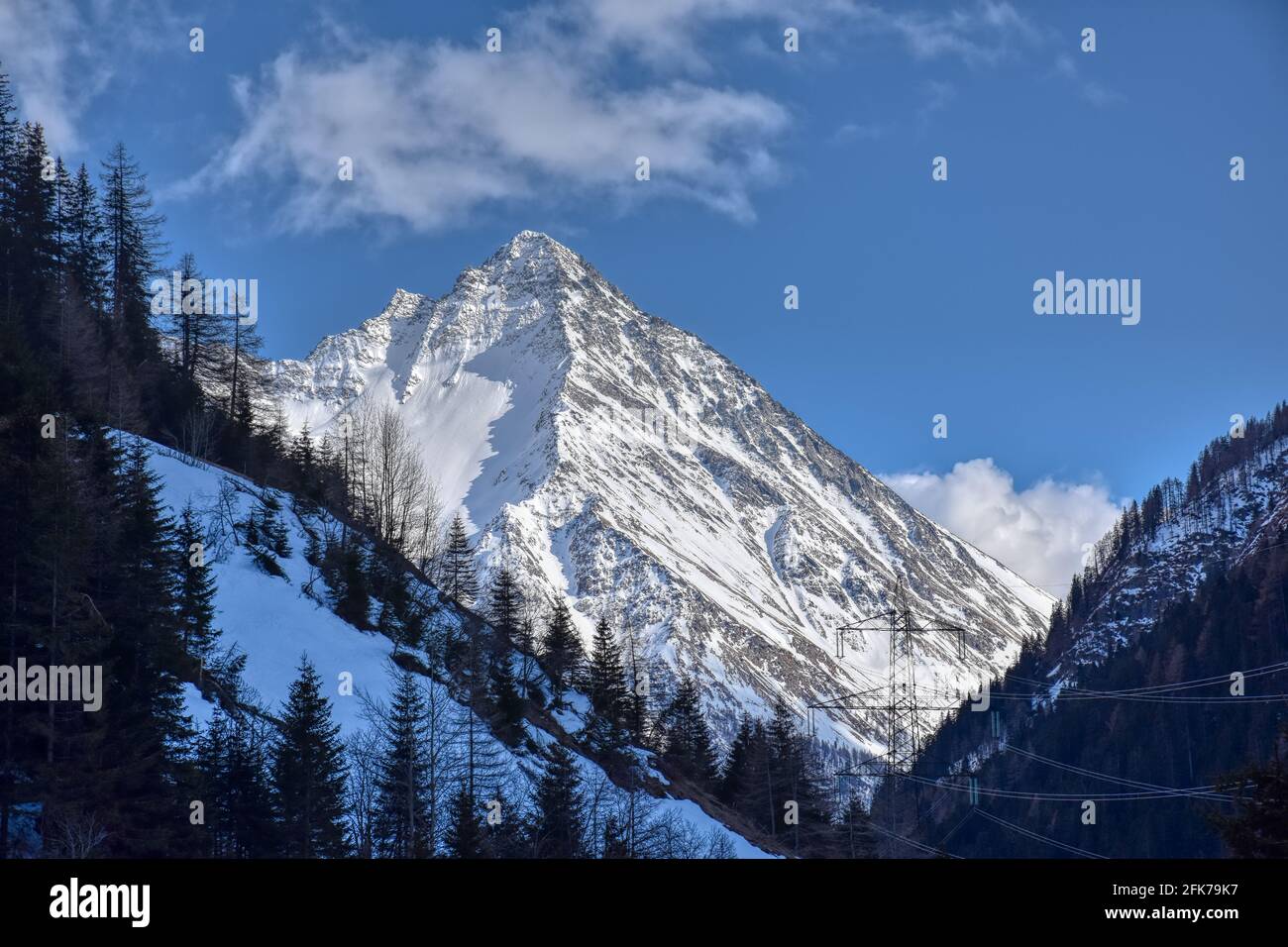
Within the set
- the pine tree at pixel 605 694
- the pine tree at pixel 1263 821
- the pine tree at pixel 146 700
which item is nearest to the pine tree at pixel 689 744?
the pine tree at pixel 605 694

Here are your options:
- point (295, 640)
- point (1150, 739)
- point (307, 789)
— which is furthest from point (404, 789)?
point (1150, 739)

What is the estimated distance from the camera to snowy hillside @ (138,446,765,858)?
56.8 metres

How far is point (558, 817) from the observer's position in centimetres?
4906

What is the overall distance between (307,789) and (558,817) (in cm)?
1138

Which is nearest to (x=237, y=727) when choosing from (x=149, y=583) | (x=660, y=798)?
(x=149, y=583)

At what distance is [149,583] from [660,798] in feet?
115

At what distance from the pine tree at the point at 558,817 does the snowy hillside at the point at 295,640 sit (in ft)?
8.78

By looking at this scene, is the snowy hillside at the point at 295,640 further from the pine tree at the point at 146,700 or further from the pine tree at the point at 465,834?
the pine tree at the point at 465,834

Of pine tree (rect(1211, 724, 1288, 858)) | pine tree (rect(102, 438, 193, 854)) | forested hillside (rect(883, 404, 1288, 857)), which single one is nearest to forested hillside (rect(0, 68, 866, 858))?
pine tree (rect(102, 438, 193, 854))

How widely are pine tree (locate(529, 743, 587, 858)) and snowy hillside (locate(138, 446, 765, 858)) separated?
2678mm

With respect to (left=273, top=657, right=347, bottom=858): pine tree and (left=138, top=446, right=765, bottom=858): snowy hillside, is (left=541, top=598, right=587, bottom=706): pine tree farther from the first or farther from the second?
(left=273, top=657, right=347, bottom=858): pine tree

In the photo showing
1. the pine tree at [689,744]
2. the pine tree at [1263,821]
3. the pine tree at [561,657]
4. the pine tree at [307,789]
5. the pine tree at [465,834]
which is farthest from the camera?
the pine tree at [689,744]

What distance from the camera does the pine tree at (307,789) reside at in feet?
136
